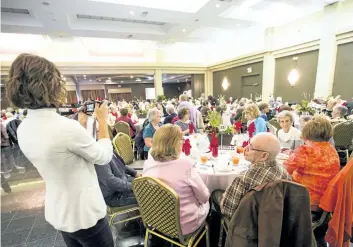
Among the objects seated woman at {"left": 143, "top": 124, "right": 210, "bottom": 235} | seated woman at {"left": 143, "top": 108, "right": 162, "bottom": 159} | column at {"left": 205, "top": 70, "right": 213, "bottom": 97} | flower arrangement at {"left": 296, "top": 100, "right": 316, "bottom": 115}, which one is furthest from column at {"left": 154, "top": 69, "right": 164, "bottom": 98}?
seated woman at {"left": 143, "top": 124, "right": 210, "bottom": 235}

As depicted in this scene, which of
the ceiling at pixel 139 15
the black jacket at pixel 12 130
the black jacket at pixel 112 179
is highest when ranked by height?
the ceiling at pixel 139 15

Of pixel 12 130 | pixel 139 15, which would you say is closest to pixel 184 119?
pixel 139 15

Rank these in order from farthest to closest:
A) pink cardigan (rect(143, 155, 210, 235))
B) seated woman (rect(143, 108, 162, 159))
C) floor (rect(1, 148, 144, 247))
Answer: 1. seated woman (rect(143, 108, 162, 159))
2. floor (rect(1, 148, 144, 247))
3. pink cardigan (rect(143, 155, 210, 235))

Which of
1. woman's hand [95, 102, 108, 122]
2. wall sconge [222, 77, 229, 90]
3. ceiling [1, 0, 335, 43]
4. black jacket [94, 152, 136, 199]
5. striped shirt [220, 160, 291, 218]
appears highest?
ceiling [1, 0, 335, 43]

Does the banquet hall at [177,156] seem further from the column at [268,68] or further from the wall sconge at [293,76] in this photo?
the column at [268,68]

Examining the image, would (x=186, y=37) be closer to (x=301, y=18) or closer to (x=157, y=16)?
(x=157, y=16)

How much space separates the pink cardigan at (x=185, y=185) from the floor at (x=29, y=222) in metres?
0.82

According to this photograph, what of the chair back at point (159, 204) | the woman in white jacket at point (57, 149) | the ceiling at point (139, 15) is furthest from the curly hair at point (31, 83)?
the ceiling at point (139, 15)

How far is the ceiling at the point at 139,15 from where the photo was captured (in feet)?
17.5

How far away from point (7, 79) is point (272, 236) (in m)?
1.47

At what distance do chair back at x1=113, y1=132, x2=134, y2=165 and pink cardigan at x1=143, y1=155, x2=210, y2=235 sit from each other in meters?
1.19

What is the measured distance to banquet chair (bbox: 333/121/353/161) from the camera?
3.18m

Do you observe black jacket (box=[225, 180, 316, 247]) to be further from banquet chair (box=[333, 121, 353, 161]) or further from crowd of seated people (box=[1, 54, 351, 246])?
banquet chair (box=[333, 121, 353, 161])

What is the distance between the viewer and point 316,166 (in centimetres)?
160
